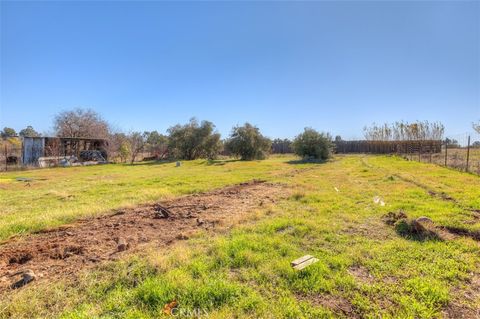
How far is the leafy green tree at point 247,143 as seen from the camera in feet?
78.9

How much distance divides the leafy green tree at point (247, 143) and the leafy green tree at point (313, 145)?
3.73 metres

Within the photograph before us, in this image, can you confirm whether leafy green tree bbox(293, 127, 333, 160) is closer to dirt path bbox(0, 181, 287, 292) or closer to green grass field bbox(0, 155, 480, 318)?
dirt path bbox(0, 181, 287, 292)

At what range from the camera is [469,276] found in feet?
9.29

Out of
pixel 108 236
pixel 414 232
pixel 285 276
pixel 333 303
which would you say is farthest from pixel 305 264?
pixel 108 236

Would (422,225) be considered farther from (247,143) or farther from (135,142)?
(135,142)

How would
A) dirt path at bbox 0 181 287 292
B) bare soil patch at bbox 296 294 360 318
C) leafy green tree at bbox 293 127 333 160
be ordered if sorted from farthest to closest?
leafy green tree at bbox 293 127 333 160, dirt path at bbox 0 181 287 292, bare soil patch at bbox 296 294 360 318

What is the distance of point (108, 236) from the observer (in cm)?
414

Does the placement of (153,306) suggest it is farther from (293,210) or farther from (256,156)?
(256,156)

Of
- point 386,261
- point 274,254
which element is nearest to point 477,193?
point 386,261

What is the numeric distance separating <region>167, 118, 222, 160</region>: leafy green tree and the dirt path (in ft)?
64.5

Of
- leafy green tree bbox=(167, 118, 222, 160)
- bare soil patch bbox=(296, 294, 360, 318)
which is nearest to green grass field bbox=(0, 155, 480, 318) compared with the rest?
bare soil patch bbox=(296, 294, 360, 318)

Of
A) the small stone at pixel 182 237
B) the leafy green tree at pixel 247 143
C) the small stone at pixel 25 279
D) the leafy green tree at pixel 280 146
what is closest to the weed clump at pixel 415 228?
the small stone at pixel 182 237

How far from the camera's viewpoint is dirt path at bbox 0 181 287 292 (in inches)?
126

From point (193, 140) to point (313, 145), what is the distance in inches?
467
